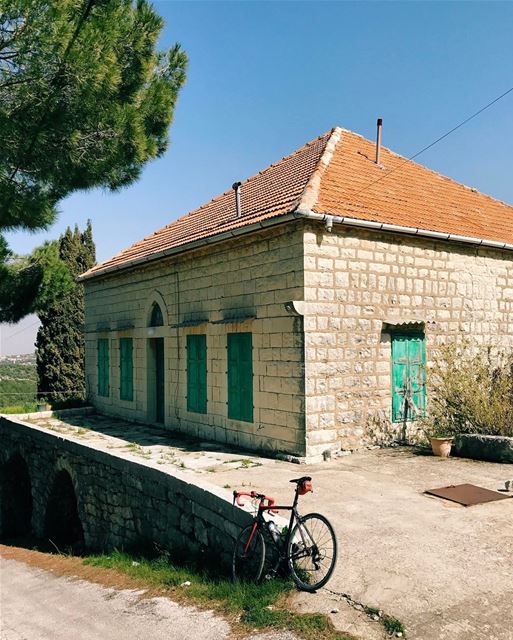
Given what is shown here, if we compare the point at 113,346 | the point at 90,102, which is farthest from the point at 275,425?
the point at 113,346

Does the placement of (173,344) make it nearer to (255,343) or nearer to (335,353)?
(255,343)

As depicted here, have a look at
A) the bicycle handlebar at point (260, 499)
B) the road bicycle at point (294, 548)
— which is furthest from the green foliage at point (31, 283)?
the road bicycle at point (294, 548)

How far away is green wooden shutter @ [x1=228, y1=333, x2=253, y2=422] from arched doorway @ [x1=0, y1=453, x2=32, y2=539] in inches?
282

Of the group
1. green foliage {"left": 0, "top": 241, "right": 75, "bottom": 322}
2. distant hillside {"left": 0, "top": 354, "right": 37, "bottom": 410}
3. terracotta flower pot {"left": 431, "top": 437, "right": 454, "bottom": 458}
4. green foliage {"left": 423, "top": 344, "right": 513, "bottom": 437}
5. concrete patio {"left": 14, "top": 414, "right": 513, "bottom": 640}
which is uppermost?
green foliage {"left": 0, "top": 241, "right": 75, "bottom": 322}

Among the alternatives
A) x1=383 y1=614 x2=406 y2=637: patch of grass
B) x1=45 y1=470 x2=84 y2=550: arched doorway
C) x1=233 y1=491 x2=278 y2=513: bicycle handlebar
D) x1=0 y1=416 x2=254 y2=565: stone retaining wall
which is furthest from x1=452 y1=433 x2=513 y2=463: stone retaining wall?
x1=45 y1=470 x2=84 y2=550: arched doorway

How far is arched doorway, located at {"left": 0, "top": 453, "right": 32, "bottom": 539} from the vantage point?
14344mm

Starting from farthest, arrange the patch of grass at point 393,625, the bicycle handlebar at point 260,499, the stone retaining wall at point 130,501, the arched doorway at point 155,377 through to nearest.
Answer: the arched doorway at point 155,377, the stone retaining wall at point 130,501, the bicycle handlebar at point 260,499, the patch of grass at point 393,625

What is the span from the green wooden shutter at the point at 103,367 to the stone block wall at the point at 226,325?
878mm

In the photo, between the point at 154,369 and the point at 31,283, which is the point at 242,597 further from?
the point at 31,283

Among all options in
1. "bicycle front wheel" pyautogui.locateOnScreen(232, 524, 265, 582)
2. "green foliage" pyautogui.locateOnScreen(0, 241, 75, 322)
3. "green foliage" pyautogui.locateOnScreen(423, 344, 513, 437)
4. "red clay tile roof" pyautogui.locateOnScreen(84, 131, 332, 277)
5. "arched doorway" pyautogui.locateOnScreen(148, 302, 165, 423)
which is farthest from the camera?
"green foliage" pyautogui.locateOnScreen(0, 241, 75, 322)

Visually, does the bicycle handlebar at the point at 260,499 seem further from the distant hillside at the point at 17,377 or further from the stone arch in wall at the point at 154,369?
the distant hillside at the point at 17,377

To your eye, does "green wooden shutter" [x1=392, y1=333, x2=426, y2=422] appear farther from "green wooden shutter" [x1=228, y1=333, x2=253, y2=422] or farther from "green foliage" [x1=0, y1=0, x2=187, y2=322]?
"green foliage" [x1=0, y1=0, x2=187, y2=322]

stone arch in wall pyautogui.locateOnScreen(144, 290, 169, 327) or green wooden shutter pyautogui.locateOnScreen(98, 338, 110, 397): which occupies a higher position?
stone arch in wall pyautogui.locateOnScreen(144, 290, 169, 327)

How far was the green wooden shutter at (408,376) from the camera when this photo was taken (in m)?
9.76
